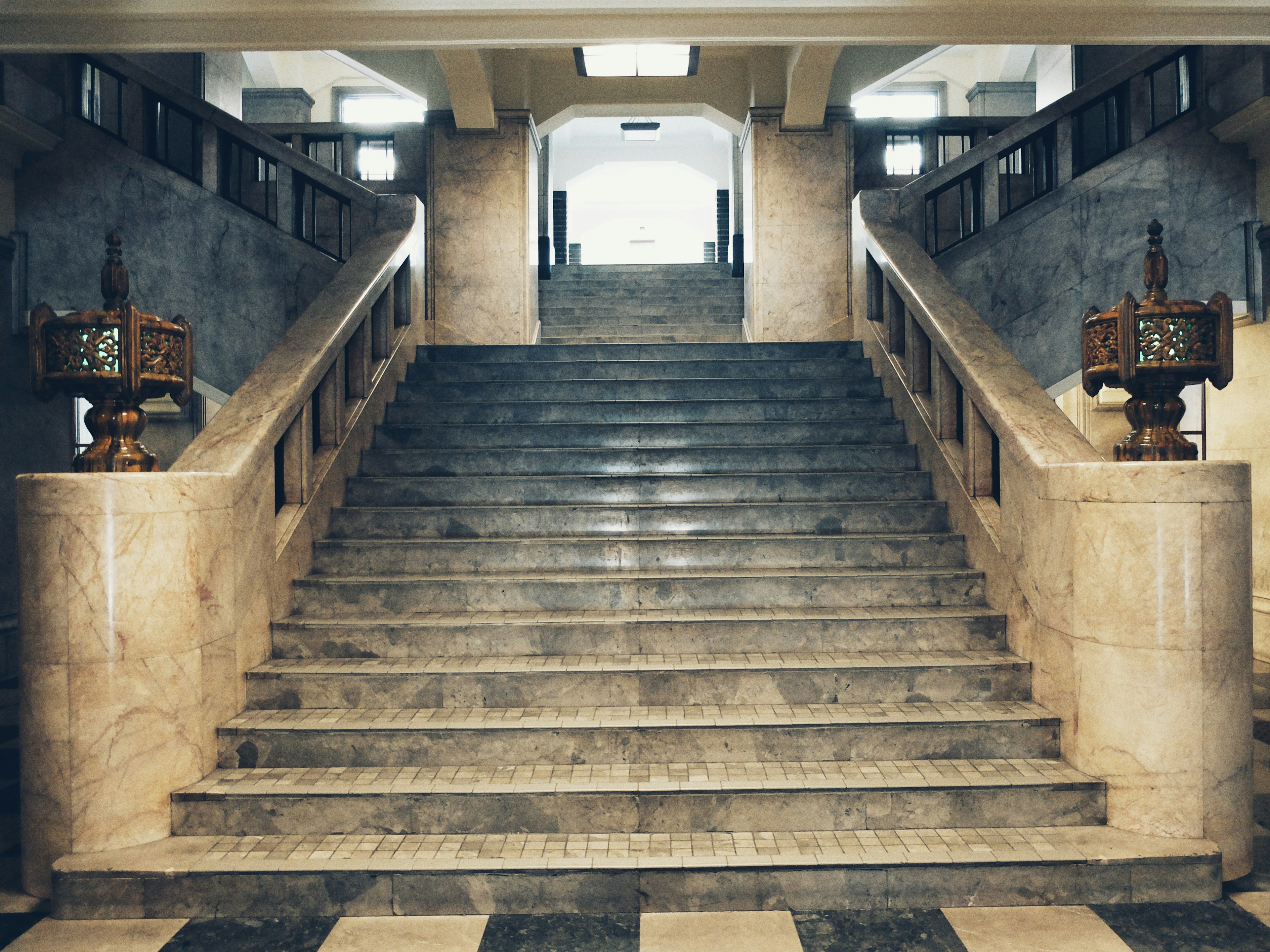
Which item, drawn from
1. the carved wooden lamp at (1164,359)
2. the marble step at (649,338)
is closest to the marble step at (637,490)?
the carved wooden lamp at (1164,359)

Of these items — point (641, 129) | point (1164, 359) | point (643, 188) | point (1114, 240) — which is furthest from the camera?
point (643, 188)

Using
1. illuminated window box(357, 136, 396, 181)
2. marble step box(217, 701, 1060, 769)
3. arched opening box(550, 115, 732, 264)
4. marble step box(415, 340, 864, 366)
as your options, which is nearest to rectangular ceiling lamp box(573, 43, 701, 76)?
illuminated window box(357, 136, 396, 181)

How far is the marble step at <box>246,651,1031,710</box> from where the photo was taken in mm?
3115

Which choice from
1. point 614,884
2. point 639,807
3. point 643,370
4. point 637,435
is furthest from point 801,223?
point 614,884

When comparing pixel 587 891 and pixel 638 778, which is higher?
pixel 638 778

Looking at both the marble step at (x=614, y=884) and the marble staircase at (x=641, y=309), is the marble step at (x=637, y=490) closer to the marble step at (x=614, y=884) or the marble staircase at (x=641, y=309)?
the marble step at (x=614, y=884)

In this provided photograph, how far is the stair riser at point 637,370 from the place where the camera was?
552 centimetres

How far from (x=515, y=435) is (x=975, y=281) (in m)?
3.69

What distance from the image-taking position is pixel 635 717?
2.99 m

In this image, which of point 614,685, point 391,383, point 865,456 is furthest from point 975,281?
point 614,685

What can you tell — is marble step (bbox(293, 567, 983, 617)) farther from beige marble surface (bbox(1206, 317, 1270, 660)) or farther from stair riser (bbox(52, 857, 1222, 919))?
beige marble surface (bbox(1206, 317, 1270, 660))

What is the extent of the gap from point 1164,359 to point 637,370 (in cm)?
338

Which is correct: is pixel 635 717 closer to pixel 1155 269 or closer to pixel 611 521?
pixel 611 521

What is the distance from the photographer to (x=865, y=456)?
4.54 meters
